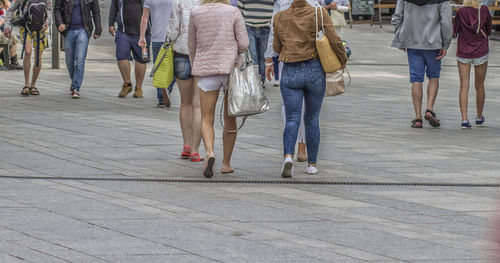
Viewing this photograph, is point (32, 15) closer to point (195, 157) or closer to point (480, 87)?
point (195, 157)

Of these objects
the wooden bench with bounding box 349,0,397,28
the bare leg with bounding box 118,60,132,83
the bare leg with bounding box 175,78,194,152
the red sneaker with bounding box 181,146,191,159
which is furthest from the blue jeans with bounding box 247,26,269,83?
the wooden bench with bounding box 349,0,397,28

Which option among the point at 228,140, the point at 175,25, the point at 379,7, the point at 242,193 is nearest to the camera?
the point at 242,193

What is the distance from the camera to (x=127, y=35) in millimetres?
14742

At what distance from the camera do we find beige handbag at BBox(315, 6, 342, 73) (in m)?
8.58

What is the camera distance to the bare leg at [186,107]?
31.4ft

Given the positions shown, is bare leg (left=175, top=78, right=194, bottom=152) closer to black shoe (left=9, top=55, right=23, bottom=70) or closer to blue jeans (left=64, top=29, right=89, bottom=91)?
blue jeans (left=64, top=29, right=89, bottom=91)

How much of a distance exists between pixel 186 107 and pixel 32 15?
5.92 meters

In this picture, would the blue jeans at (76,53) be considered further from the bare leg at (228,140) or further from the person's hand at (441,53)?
the bare leg at (228,140)

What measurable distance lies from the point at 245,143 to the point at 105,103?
3994 mm

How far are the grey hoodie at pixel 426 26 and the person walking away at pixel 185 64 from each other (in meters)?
3.58

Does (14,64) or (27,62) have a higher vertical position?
(27,62)

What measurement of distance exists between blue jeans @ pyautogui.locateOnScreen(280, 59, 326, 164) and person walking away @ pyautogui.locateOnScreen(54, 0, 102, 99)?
249 inches

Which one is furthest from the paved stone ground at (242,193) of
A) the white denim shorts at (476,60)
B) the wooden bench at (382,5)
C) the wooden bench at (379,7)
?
the wooden bench at (382,5)

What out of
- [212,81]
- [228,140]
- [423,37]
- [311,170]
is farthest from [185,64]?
[423,37]
